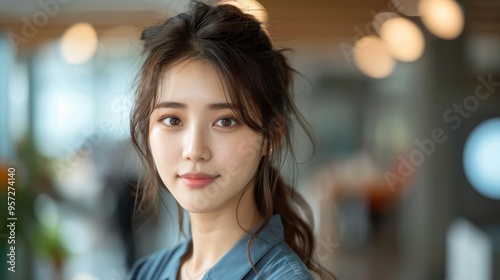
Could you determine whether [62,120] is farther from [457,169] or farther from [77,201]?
[457,169]

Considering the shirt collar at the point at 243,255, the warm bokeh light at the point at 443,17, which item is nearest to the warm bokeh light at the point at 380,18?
the warm bokeh light at the point at 443,17

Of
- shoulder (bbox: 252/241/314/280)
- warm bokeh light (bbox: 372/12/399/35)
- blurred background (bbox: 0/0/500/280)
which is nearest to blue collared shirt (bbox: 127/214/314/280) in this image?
shoulder (bbox: 252/241/314/280)

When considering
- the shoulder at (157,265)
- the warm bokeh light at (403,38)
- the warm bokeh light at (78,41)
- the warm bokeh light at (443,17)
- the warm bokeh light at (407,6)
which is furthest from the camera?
the warm bokeh light at (78,41)

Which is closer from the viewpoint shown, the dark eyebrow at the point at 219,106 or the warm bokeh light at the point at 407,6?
the dark eyebrow at the point at 219,106

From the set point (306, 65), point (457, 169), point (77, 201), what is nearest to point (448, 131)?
point (457, 169)

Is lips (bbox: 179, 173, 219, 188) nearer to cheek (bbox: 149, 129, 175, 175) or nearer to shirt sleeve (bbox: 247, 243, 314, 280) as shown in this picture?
cheek (bbox: 149, 129, 175, 175)

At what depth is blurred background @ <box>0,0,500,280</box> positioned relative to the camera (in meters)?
5.31

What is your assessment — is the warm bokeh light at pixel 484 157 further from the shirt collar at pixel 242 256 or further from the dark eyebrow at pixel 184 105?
the dark eyebrow at pixel 184 105

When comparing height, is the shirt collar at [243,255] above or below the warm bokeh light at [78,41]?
above

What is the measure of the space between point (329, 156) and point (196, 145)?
7431 mm

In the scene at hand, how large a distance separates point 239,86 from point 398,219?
21.8 feet

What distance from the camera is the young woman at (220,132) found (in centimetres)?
120

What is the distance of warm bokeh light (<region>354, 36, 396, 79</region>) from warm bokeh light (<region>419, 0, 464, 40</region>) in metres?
0.47

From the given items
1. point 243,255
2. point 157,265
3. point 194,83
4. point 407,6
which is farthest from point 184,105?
point 407,6
